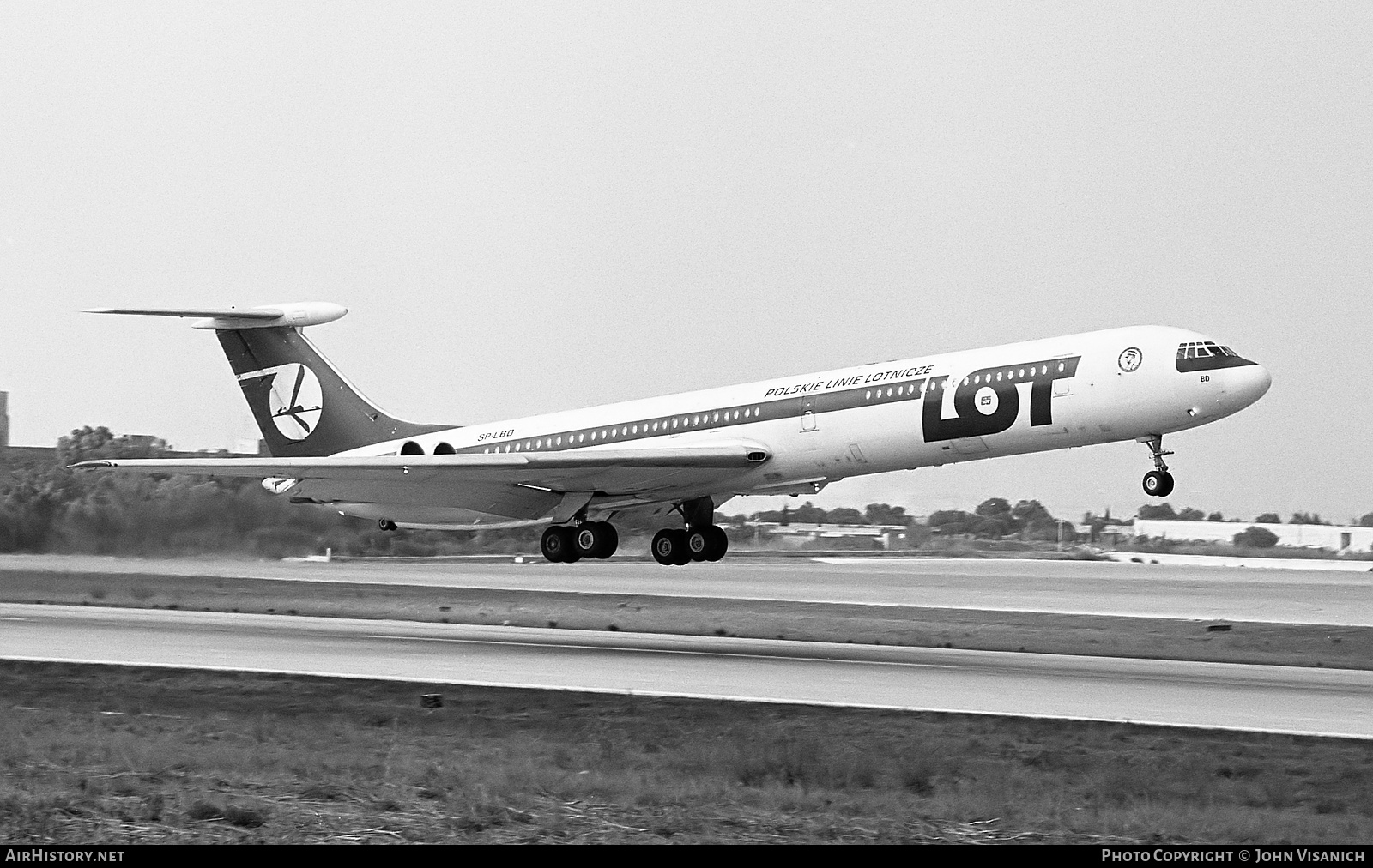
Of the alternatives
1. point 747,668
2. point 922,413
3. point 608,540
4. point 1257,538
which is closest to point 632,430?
point 608,540

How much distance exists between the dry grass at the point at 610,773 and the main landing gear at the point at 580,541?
8.81 m

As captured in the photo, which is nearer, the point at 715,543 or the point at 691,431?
the point at 691,431

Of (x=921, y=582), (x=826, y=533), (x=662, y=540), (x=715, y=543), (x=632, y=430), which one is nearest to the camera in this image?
(x=632, y=430)

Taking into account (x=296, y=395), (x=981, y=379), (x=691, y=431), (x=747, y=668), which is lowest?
(x=747, y=668)

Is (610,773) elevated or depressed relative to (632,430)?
depressed

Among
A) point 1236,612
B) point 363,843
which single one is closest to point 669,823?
point 363,843

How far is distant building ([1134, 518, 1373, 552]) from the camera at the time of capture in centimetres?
9162

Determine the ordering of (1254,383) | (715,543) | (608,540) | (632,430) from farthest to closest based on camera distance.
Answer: (715,543) → (608,540) → (632,430) → (1254,383)

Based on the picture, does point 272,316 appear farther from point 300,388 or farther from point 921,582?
point 921,582

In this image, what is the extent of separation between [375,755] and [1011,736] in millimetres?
8540

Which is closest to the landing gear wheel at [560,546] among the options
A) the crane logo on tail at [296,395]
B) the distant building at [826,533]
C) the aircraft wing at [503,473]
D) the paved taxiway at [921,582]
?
the aircraft wing at [503,473]

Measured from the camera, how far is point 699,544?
1372 inches

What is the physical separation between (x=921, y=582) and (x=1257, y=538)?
4354cm

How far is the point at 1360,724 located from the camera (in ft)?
72.7
